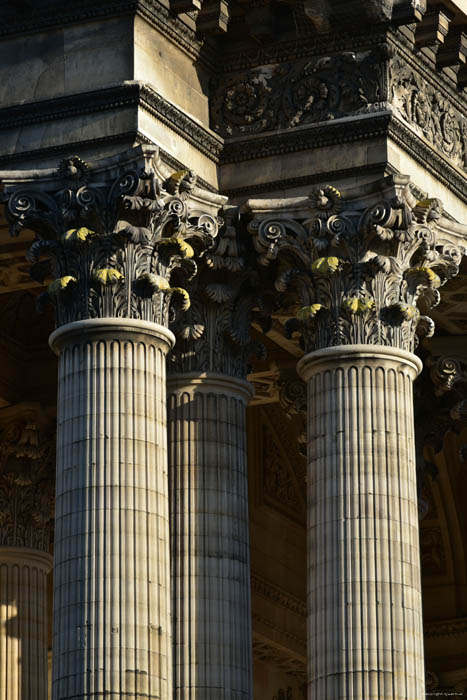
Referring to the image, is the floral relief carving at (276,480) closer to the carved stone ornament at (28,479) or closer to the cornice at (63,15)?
the carved stone ornament at (28,479)

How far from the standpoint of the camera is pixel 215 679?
1641 inches

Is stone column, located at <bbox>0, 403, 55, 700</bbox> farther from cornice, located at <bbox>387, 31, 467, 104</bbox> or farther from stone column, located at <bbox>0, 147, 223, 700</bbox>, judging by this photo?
cornice, located at <bbox>387, 31, 467, 104</bbox>

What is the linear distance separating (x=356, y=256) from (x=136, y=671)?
8636mm

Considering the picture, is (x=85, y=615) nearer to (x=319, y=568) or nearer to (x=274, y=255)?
(x=319, y=568)

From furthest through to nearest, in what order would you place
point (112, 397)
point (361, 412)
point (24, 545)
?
point (24, 545), point (361, 412), point (112, 397)

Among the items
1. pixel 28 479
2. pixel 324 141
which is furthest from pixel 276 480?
pixel 324 141

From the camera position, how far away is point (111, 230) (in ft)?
136

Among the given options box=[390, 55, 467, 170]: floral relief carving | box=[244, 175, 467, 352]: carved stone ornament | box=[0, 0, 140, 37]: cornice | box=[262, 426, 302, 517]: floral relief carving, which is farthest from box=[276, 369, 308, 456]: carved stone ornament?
box=[262, 426, 302, 517]: floral relief carving

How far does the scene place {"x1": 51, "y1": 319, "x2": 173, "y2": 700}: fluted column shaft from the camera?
39312mm

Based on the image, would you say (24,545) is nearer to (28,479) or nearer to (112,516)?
(28,479)

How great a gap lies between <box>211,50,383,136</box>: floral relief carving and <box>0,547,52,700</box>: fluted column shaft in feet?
43.2

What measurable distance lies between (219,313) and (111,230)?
10.5 ft

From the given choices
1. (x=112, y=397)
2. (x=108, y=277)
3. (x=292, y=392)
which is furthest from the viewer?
(x=292, y=392)

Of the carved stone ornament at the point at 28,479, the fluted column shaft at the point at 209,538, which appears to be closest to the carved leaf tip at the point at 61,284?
the fluted column shaft at the point at 209,538
